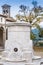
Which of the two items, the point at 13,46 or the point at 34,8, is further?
the point at 34,8

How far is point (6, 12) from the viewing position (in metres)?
23.6

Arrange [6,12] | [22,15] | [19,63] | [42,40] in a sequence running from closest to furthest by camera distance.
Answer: [19,63] → [42,40] → [22,15] → [6,12]

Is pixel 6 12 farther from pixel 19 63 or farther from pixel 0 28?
pixel 19 63

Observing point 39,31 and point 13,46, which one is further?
point 39,31

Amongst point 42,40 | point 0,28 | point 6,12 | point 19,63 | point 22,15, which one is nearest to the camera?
point 19,63

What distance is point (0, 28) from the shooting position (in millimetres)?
17859

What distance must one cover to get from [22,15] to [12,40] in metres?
13.6

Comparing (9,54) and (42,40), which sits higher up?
(9,54)

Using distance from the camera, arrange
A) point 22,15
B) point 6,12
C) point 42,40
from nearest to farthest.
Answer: point 42,40 < point 22,15 < point 6,12

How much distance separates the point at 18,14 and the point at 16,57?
46.1 ft

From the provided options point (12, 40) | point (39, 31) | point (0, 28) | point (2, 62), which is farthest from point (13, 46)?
point (39, 31)

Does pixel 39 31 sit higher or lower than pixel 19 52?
lower

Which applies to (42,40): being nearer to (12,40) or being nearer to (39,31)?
(39,31)

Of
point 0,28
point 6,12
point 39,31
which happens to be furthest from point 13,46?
point 6,12
